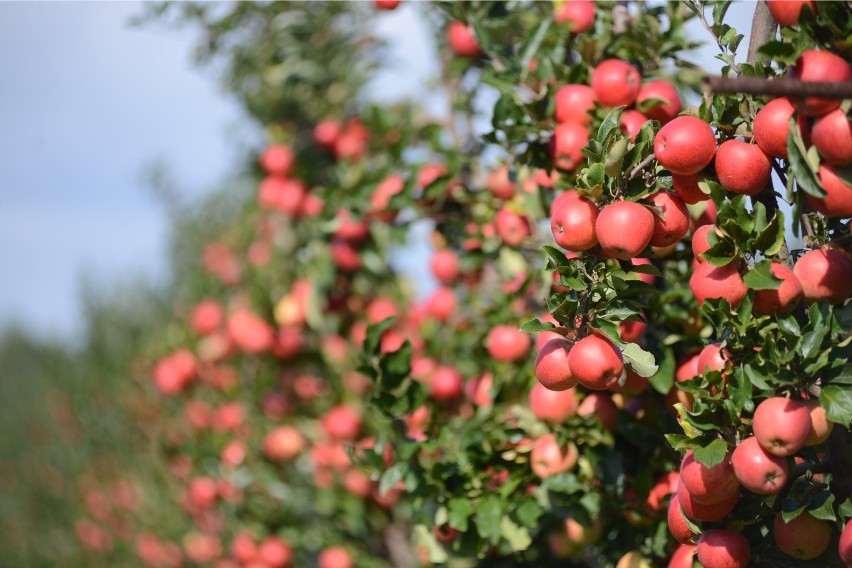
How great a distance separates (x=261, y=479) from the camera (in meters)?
3.18

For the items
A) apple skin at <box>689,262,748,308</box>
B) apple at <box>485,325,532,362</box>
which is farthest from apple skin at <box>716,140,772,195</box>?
apple at <box>485,325,532,362</box>

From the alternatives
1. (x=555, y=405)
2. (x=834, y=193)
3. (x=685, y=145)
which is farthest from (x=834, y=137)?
(x=555, y=405)

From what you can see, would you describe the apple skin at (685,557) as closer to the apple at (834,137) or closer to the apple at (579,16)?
the apple at (834,137)

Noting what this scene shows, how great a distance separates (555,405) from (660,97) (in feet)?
1.93

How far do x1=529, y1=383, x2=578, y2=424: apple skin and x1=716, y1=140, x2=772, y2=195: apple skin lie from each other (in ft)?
1.95

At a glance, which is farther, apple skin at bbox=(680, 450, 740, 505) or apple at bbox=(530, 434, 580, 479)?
apple at bbox=(530, 434, 580, 479)

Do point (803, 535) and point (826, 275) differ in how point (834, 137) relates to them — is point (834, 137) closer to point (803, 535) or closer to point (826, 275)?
point (826, 275)

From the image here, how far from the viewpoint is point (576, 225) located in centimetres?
115

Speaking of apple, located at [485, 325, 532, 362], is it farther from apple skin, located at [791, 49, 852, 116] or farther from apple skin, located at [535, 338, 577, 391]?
apple skin, located at [791, 49, 852, 116]

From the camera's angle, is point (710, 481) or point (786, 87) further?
point (710, 481)

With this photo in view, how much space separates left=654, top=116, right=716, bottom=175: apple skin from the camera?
3.55 ft

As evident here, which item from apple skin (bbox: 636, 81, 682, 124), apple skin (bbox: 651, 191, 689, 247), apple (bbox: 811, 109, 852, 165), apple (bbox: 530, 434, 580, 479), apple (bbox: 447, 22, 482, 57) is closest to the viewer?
apple (bbox: 811, 109, 852, 165)

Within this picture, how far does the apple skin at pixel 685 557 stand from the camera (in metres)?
1.22

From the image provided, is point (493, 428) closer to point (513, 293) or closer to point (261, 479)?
point (513, 293)
